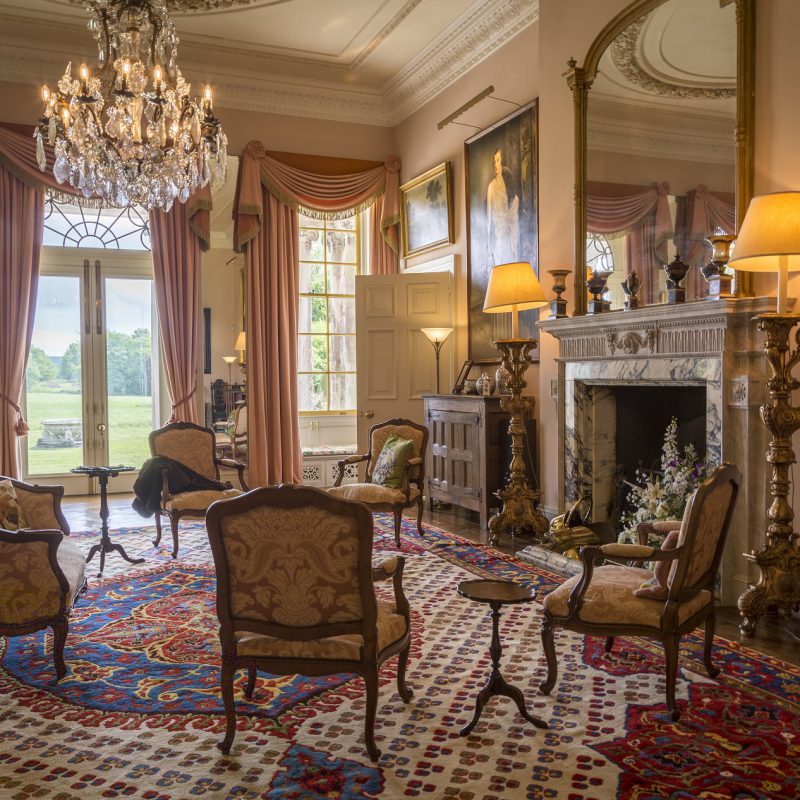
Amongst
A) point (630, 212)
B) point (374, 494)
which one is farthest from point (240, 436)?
point (630, 212)

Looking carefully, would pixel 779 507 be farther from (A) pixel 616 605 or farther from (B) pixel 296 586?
(B) pixel 296 586

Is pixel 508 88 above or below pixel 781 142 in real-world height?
above

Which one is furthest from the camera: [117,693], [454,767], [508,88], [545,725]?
[508,88]

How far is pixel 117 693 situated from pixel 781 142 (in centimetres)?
396

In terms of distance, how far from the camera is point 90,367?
8.15m

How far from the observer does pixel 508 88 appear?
6.49m

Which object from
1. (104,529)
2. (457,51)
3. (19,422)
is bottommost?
(104,529)

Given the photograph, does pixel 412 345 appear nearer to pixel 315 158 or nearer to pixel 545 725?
pixel 315 158

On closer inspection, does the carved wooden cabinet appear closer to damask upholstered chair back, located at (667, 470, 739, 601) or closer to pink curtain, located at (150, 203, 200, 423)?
pink curtain, located at (150, 203, 200, 423)

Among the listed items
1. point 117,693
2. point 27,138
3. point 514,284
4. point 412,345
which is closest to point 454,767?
point 117,693

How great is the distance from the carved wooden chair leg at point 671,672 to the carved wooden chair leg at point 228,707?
152 centimetres

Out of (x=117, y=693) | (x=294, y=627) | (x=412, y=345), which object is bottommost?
(x=117, y=693)

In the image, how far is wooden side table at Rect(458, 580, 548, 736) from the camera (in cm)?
269

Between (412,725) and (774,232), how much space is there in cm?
254
